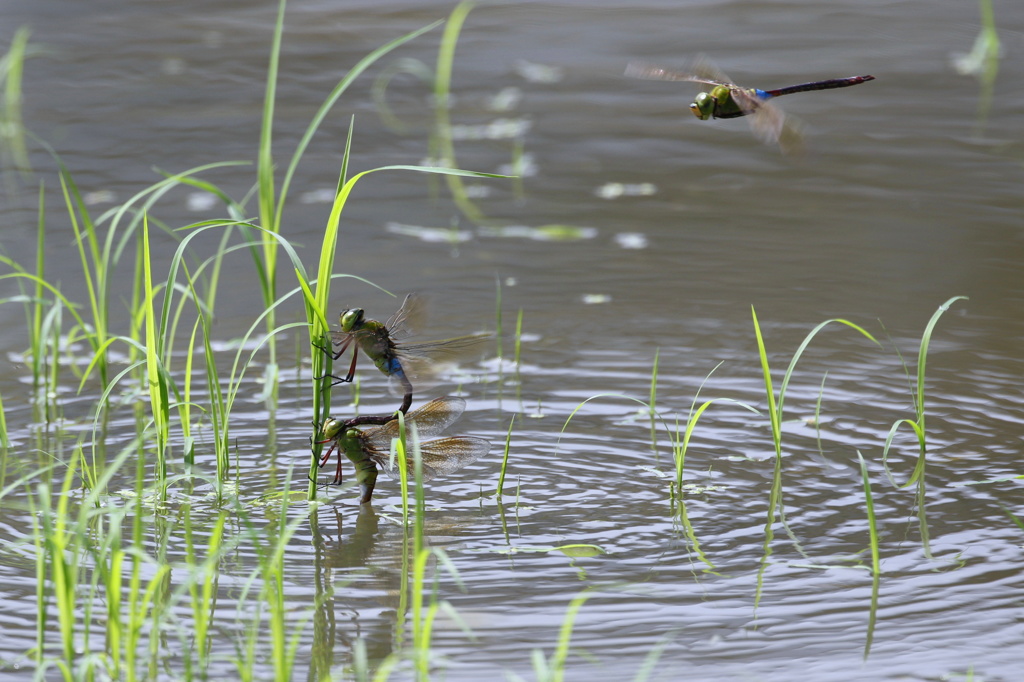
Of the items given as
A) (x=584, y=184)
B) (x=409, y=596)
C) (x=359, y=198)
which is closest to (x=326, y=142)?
(x=359, y=198)

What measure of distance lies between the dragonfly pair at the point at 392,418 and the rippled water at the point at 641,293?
0.38ft

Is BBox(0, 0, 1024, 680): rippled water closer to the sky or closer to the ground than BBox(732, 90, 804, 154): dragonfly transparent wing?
closer to the ground

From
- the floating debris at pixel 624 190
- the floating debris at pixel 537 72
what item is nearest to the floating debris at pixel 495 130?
the floating debris at pixel 537 72

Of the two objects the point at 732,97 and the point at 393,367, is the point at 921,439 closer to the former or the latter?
the point at 732,97

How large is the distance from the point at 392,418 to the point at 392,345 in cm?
16

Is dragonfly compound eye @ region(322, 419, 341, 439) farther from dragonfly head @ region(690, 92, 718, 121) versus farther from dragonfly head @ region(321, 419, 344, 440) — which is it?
dragonfly head @ region(690, 92, 718, 121)

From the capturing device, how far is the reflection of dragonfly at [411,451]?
261 cm

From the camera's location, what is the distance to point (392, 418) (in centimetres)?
263

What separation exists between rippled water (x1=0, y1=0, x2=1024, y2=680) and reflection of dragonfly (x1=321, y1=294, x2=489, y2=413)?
317 mm

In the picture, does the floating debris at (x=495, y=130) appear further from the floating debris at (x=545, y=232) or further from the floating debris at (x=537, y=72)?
the floating debris at (x=545, y=232)

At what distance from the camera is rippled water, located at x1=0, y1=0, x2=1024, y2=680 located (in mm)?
2268

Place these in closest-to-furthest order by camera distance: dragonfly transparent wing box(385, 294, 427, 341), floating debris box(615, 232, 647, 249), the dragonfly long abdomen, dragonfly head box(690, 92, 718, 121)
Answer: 1. the dragonfly long abdomen
2. dragonfly head box(690, 92, 718, 121)
3. dragonfly transparent wing box(385, 294, 427, 341)
4. floating debris box(615, 232, 647, 249)

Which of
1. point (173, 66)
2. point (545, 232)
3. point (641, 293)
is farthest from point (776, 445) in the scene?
point (173, 66)

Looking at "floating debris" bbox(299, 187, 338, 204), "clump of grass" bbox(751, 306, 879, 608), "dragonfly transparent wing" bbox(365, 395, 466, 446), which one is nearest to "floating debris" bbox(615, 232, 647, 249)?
"floating debris" bbox(299, 187, 338, 204)
